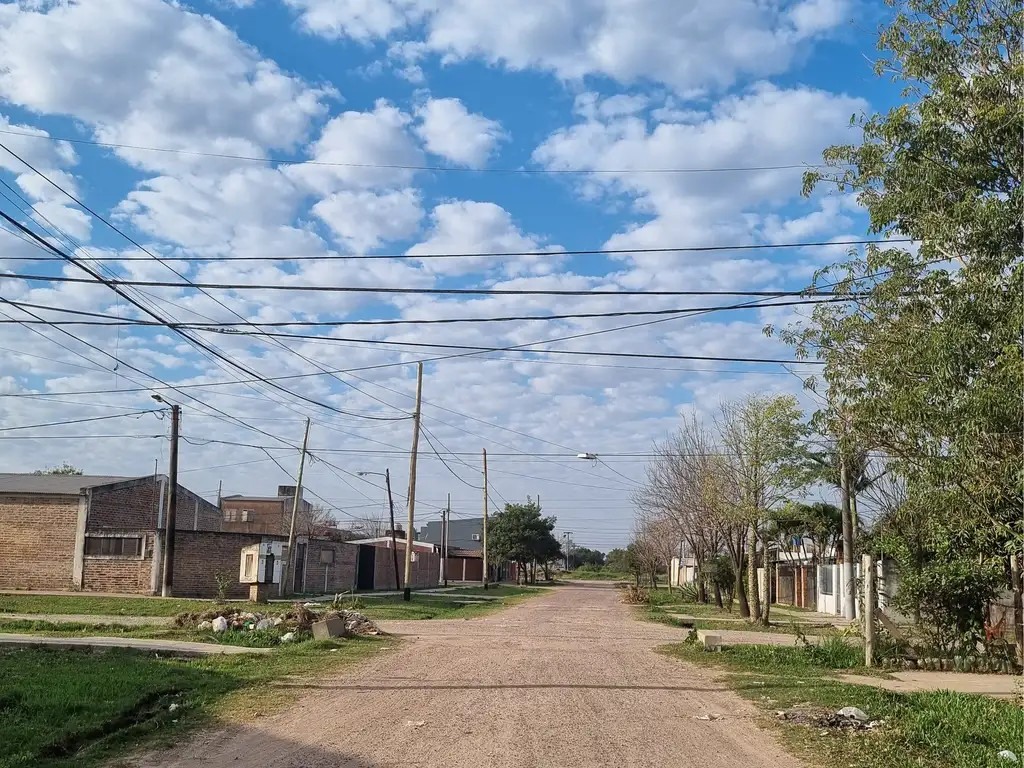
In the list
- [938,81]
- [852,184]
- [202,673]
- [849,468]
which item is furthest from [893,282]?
[849,468]

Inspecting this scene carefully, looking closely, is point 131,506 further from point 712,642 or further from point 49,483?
point 712,642

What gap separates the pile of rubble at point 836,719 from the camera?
10.0 meters

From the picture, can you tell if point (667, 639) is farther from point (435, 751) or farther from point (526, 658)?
point (435, 751)

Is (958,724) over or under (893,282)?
under

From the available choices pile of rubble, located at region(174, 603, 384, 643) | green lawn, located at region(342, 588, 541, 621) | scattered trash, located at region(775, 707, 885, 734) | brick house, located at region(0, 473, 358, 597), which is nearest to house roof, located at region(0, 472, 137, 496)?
brick house, located at region(0, 473, 358, 597)

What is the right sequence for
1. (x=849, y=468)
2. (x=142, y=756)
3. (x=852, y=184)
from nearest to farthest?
(x=142, y=756) < (x=852, y=184) < (x=849, y=468)

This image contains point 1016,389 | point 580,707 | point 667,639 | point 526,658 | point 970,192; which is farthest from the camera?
point 667,639

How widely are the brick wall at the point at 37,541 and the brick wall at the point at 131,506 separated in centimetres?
92

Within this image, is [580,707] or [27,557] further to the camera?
[27,557]

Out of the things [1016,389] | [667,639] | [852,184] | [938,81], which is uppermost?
[938,81]

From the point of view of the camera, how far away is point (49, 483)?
4150 cm

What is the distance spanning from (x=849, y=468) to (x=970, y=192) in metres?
19.4

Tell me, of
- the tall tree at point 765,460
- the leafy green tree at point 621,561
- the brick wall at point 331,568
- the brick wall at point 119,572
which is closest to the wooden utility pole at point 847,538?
the tall tree at point 765,460

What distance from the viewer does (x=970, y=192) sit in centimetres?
1030
